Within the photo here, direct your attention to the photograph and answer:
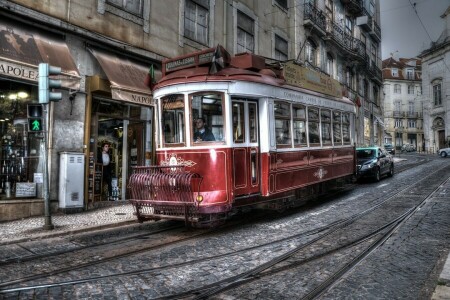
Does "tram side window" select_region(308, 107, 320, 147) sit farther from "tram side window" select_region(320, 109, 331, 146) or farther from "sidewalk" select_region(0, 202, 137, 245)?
"sidewalk" select_region(0, 202, 137, 245)

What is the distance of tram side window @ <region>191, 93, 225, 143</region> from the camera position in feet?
24.3

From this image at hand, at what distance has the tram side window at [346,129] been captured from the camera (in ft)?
41.1

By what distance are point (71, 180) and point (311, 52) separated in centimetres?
1780

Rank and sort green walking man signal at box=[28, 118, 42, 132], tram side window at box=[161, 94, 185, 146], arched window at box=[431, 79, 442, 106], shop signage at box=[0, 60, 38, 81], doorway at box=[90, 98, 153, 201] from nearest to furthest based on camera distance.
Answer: tram side window at box=[161, 94, 185, 146]
green walking man signal at box=[28, 118, 42, 132]
shop signage at box=[0, 60, 38, 81]
doorway at box=[90, 98, 153, 201]
arched window at box=[431, 79, 442, 106]

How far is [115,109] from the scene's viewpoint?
38.7ft

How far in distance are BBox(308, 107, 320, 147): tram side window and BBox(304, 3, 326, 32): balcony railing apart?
1315 cm

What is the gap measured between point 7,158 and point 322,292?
8399 millimetres

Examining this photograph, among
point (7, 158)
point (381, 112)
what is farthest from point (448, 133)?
point (7, 158)

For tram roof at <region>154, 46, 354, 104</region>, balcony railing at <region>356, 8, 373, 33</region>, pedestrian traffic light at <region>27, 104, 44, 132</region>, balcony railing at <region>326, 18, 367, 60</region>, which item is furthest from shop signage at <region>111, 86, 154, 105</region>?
balcony railing at <region>356, 8, 373, 33</region>

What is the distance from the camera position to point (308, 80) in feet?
33.0

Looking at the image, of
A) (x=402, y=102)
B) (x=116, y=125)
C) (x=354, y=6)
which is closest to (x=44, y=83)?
(x=116, y=125)

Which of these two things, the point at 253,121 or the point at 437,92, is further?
the point at 437,92

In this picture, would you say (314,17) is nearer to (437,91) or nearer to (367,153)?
(367,153)

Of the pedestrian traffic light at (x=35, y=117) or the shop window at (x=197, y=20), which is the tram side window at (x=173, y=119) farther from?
the shop window at (x=197, y=20)
